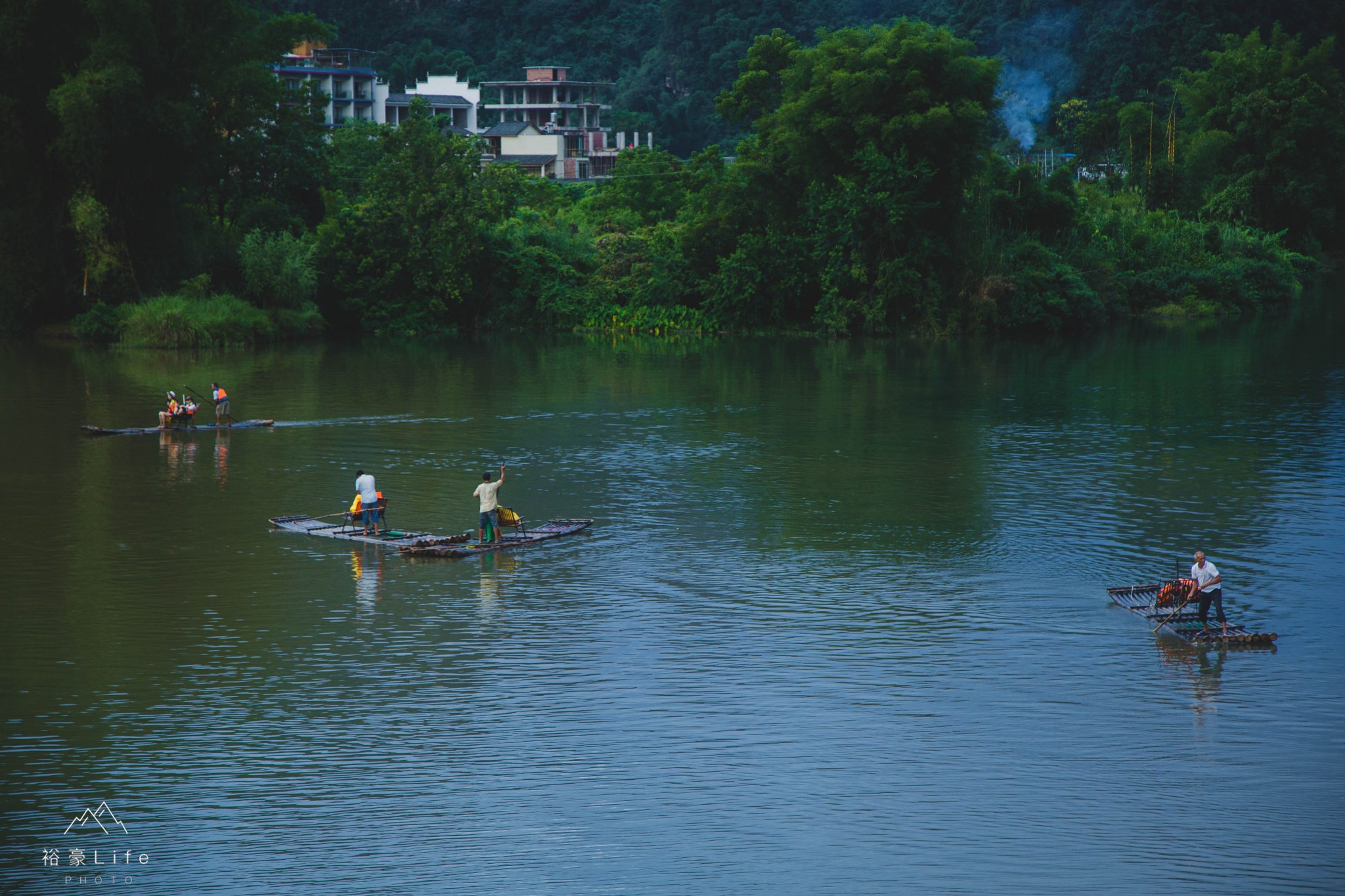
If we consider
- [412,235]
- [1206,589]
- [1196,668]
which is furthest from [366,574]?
[412,235]

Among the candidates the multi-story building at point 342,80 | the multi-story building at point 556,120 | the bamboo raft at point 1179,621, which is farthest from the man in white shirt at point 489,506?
the multi-story building at point 342,80

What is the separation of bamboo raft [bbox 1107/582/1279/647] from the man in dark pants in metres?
0.13

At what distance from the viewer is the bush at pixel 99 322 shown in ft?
205

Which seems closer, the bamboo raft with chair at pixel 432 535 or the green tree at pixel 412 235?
the bamboo raft with chair at pixel 432 535

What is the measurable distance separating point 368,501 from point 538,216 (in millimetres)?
53135

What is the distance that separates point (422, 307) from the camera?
70.1m

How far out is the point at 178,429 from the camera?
38469mm

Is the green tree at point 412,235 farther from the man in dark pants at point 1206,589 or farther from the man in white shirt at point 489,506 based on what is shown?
the man in dark pants at point 1206,589

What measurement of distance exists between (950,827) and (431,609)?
32.7 feet

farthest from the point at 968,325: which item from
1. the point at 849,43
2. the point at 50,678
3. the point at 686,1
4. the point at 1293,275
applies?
the point at 686,1

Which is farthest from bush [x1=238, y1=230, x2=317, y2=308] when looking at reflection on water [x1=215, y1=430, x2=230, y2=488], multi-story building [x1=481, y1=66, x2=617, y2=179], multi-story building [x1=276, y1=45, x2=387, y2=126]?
multi-story building [x1=276, y1=45, x2=387, y2=126]

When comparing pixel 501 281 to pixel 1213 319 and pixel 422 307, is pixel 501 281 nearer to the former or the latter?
pixel 422 307

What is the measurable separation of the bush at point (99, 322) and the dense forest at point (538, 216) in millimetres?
118

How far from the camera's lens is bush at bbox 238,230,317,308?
6425 centimetres
